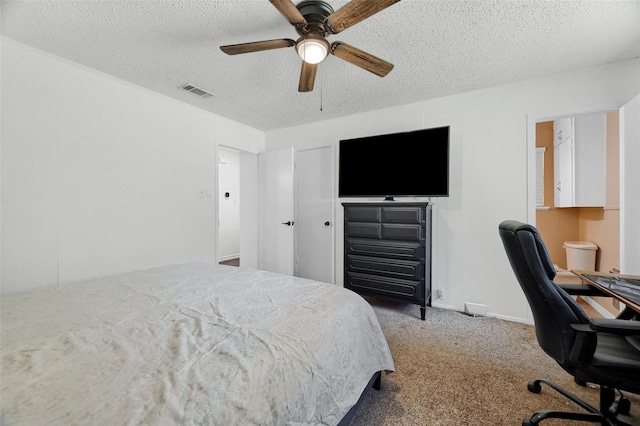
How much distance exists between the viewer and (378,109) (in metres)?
3.36

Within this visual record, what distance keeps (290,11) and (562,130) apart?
4.27 m

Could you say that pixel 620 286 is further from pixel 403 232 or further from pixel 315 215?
pixel 315 215

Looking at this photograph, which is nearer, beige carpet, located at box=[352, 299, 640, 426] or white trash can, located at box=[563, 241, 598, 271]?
beige carpet, located at box=[352, 299, 640, 426]

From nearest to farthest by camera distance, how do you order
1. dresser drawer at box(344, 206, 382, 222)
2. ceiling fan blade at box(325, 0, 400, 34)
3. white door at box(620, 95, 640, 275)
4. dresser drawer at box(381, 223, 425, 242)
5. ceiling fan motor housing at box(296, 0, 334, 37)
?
1. ceiling fan blade at box(325, 0, 400, 34)
2. ceiling fan motor housing at box(296, 0, 334, 37)
3. white door at box(620, 95, 640, 275)
4. dresser drawer at box(381, 223, 425, 242)
5. dresser drawer at box(344, 206, 382, 222)

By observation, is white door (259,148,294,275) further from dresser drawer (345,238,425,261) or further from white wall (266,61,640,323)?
white wall (266,61,640,323)

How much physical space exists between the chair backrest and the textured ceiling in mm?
1499

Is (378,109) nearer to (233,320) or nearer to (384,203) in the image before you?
(384,203)

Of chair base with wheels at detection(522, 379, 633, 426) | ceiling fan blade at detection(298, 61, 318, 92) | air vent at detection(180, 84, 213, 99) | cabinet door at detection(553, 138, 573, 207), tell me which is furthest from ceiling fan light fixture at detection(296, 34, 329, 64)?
cabinet door at detection(553, 138, 573, 207)

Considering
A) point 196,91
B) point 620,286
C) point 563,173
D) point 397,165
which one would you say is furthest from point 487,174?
point 196,91

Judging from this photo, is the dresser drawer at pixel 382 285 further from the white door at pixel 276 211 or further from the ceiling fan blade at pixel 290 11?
the ceiling fan blade at pixel 290 11

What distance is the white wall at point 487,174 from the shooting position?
249cm

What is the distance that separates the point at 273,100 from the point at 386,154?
1498 mm

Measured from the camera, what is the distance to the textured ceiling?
5.50 ft

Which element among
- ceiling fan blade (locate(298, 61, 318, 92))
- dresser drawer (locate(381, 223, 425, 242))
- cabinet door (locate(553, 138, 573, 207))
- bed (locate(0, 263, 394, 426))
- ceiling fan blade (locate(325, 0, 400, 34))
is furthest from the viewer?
cabinet door (locate(553, 138, 573, 207))
